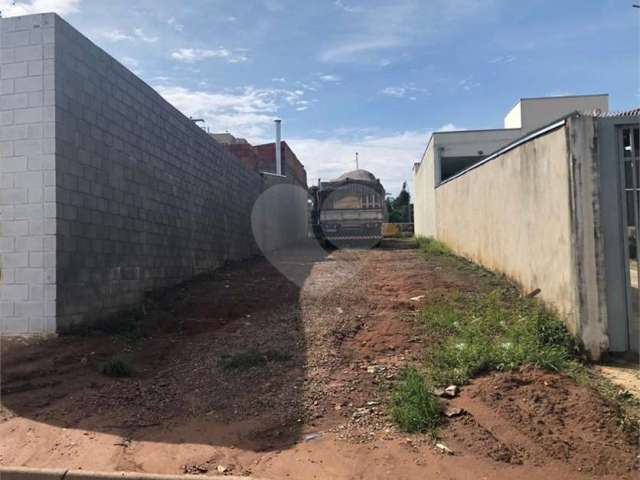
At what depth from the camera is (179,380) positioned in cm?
548

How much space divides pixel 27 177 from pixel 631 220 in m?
6.90

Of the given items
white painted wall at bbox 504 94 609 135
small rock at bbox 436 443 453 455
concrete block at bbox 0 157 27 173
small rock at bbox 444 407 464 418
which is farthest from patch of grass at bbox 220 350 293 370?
white painted wall at bbox 504 94 609 135

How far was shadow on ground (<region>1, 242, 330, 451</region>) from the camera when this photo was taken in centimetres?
437

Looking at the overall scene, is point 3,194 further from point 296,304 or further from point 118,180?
point 296,304

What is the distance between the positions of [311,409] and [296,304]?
12.9 feet

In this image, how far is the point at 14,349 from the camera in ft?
19.4

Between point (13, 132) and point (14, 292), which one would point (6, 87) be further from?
point (14, 292)

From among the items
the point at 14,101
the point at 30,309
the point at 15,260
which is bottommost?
the point at 30,309

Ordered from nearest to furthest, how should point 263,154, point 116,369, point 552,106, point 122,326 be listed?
point 116,369 < point 122,326 < point 552,106 < point 263,154

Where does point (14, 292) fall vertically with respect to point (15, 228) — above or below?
below

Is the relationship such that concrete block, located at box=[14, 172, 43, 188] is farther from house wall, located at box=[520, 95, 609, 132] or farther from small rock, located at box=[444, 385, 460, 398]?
house wall, located at box=[520, 95, 609, 132]

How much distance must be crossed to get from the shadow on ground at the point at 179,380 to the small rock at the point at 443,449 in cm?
110

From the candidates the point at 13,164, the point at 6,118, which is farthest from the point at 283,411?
the point at 6,118

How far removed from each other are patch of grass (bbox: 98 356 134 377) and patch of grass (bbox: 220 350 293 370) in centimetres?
101
